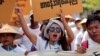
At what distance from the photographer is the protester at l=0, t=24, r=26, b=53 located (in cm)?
561

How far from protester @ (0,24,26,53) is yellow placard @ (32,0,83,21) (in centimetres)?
43

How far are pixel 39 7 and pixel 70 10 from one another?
1.42 ft

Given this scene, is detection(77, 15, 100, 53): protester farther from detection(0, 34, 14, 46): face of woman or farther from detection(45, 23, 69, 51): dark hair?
detection(0, 34, 14, 46): face of woman

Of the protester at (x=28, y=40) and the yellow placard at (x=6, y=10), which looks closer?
the yellow placard at (x=6, y=10)

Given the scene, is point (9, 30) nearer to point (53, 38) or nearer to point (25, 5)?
point (53, 38)

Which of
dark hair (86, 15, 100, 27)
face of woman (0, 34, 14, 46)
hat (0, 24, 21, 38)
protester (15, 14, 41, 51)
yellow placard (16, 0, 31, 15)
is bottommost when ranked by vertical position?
protester (15, 14, 41, 51)

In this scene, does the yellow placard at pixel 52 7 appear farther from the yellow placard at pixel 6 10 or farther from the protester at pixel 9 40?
the protester at pixel 9 40

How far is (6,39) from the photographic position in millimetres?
5727

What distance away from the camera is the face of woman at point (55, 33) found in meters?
5.72

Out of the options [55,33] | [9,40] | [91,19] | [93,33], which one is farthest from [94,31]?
[9,40]

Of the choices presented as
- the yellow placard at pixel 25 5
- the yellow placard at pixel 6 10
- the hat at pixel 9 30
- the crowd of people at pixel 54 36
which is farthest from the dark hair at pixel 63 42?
the yellow placard at pixel 25 5

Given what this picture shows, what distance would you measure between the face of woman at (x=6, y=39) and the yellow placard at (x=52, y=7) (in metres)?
0.43

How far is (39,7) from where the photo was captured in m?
5.70

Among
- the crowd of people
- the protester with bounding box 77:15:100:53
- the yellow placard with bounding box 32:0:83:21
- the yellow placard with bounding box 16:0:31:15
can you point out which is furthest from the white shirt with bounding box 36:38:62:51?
the yellow placard with bounding box 16:0:31:15
